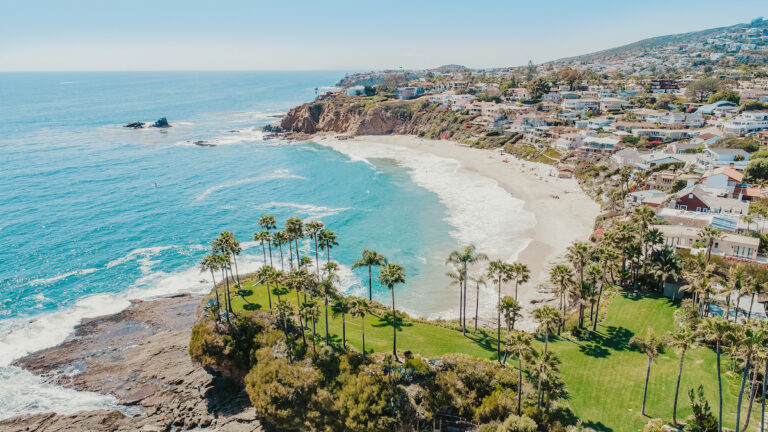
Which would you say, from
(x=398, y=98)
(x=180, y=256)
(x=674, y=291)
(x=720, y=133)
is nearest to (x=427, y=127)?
(x=398, y=98)

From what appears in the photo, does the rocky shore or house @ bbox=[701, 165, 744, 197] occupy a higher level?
house @ bbox=[701, 165, 744, 197]

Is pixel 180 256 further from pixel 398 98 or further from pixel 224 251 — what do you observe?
pixel 398 98

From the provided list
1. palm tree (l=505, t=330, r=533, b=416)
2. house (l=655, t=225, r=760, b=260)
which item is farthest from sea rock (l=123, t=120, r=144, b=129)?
palm tree (l=505, t=330, r=533, b=416)

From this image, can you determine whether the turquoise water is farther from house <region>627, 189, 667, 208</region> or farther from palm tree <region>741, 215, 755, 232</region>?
palm tree <region>741, 215, 755, 232</region>

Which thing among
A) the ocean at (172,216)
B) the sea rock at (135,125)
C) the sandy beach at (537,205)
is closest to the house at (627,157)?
the sandy beach at (537,205)

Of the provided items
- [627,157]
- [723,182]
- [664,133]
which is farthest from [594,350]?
[664,133]

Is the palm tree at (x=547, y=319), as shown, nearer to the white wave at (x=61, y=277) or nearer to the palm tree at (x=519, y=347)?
the palm tree at (x=519, y=347)

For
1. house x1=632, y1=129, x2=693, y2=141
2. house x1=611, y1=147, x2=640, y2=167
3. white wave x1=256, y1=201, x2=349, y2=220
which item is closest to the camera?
white wave x1=256, y1=201, x2=349, y2=220
